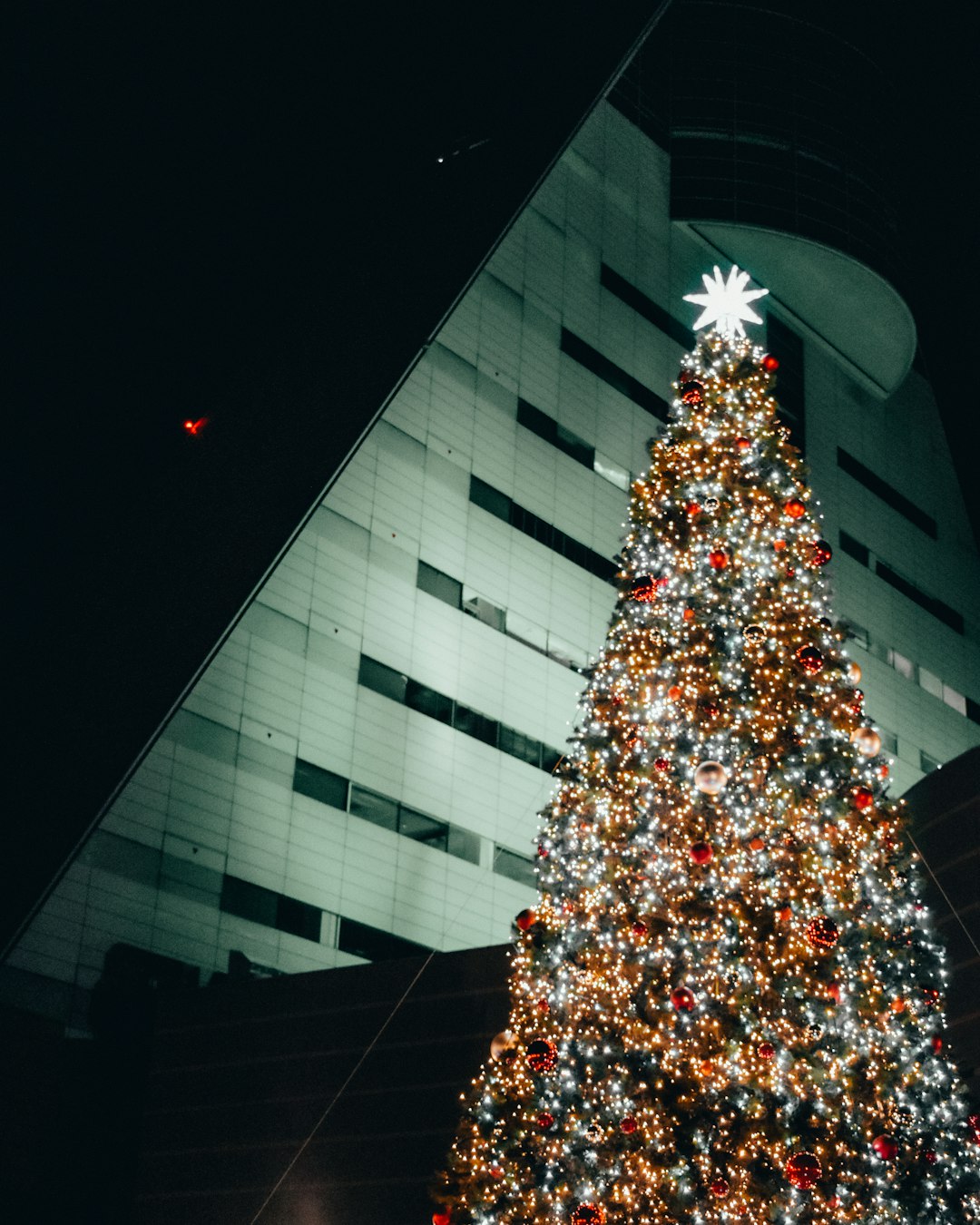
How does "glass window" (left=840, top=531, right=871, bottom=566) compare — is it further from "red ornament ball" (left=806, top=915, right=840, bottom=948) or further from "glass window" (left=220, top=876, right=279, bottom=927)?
"red ornament ball" (left=806, top=915, right=840, bottom=948)

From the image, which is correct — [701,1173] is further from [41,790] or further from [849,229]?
[849,229]

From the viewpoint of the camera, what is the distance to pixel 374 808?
2170cm

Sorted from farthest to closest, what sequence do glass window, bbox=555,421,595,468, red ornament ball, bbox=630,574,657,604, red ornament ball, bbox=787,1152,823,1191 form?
glass window, bbox=555,421,595,468 → red ornament ball, bbox=630,574,657,604 → red ornament ball, bbox=787,1152,823,1191

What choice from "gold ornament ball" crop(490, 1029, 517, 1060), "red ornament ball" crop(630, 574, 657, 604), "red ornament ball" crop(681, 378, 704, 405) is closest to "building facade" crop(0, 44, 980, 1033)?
"gold ornament ball" crop(490, 1029, 517, 1060)

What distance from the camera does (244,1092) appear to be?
15250 mm

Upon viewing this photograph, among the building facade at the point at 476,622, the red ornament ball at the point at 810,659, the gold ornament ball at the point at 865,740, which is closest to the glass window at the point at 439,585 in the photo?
the building facade at the point at 476,622

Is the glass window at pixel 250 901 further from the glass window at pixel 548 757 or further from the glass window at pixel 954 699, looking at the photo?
the glass window at pixel 954 699

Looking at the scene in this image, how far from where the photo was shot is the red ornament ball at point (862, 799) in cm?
920

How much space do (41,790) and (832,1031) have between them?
42.7 ft

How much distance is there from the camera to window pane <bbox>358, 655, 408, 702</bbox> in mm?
22234

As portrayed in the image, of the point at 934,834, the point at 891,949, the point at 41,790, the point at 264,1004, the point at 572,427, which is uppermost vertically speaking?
the point at 572,427

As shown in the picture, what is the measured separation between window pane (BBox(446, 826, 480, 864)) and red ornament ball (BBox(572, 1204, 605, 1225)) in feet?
45.9

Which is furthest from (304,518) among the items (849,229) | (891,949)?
(849,229)

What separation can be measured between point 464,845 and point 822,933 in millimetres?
14606
